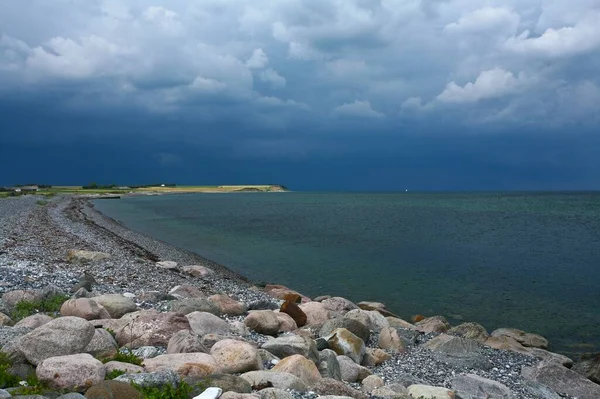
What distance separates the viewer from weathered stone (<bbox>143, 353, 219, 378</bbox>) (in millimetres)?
8752

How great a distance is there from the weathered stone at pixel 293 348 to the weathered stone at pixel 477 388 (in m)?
3.26

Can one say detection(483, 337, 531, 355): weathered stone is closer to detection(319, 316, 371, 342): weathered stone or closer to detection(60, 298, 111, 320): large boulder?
detection(319, 316, 371, 342): weathered stone

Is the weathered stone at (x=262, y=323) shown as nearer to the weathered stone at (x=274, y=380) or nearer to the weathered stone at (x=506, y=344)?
the weathered stone at (x=274, y=380)

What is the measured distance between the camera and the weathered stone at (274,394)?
26.8ft

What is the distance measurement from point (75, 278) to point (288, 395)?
1371cm

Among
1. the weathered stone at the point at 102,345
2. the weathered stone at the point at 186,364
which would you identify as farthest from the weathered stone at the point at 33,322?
the weathered stone at the point at 186,364

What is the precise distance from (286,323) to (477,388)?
5591 millimetres

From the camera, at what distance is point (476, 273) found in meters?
33.0

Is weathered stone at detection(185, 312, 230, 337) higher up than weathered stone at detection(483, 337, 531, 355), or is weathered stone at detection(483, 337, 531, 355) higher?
weathered stone at detection(185, 312, 230, 337)

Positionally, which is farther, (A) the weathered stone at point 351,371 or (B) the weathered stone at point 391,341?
(B) the weathered stone at point 391,341

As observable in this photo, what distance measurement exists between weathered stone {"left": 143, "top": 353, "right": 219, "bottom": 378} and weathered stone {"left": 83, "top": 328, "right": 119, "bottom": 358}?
0.87m

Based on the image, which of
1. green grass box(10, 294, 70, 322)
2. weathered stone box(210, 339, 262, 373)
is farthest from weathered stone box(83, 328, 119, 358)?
green grass box(10, 294, 70, 322)

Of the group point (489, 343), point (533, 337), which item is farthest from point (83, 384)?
point (533, 337)

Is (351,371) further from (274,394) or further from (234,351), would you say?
(274,394)
